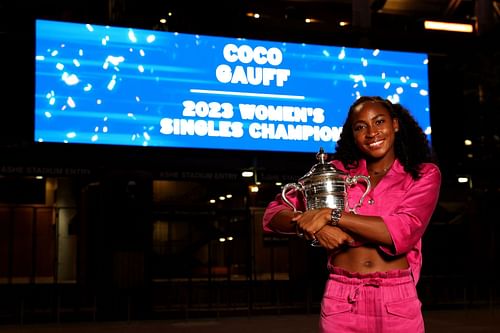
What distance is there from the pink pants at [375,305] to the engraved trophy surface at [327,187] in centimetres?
27

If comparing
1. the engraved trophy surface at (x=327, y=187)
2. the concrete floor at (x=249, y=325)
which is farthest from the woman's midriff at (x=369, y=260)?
the concrete floor at (x=249, y=325)

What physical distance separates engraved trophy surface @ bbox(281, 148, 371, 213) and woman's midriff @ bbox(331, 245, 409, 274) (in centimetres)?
15

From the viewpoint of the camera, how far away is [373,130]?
2.96 meters

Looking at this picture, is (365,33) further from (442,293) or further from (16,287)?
(16,287)

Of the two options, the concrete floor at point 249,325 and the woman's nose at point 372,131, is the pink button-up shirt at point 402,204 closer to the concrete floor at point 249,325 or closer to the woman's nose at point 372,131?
the woman's nose at point 372,131

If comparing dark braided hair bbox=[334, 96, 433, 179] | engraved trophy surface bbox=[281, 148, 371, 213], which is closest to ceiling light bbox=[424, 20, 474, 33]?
dark braided hair bbox=[334, 96, 433, 179]

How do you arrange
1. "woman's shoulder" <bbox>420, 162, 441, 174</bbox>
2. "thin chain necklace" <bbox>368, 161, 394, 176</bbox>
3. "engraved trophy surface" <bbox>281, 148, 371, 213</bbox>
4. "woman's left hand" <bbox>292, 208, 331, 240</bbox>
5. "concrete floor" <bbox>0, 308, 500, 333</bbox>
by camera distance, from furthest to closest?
"concrete floor" <bbox>0, 308, 500, 333</bbox>
"thin chain necklace" <bbox>368, 161, 394, 176</bbox>
"woman's shoulder" <bbox>420, 162, 441, 174</bbox>
"engraved trophy surface" <bbox>281, 148, 371, 213</bbox>
"woman's left hand" <bbox>292, 208, 331, 240</bbox>

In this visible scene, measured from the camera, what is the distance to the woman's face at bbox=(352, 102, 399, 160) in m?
2.96

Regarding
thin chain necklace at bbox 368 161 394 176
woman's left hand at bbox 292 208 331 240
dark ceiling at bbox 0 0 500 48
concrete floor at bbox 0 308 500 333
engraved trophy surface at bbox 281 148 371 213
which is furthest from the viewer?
dark ceiling at bbox 0 0 500 48

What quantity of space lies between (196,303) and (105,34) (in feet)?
17.7

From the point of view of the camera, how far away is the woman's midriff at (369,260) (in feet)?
9.24

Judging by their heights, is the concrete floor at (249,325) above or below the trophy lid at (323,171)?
below

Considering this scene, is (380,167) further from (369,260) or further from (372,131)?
(369,260)

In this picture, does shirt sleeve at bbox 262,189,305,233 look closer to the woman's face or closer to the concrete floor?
the woman's face
